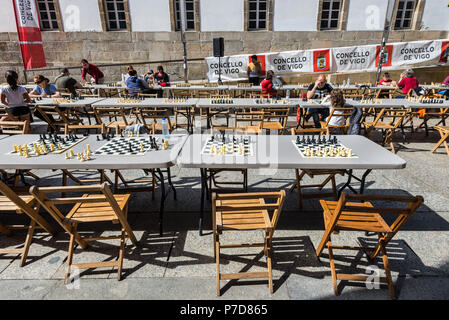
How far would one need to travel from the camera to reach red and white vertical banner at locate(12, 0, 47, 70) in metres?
10.3

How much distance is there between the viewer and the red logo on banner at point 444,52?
1019 centimetres

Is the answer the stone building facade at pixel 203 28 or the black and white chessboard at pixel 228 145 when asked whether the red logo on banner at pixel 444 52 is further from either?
the black and white chessboard at pixel 228 145

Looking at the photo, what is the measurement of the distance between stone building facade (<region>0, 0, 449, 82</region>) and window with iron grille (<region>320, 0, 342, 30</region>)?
0.04 metres

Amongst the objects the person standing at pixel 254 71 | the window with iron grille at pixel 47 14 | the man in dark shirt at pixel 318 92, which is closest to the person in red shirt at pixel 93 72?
the window with iron grille at pixel 47 14

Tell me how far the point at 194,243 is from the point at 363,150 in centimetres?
216

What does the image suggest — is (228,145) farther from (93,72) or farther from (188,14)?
(188,14)

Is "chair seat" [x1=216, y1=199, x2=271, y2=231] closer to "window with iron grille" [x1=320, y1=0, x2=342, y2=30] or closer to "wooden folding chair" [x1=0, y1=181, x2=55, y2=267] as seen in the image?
"wooden folding chair" [x1=0, y1=181, x2=55, y2=267]

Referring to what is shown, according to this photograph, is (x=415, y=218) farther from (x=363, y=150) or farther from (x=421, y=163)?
(x=421, y=163)

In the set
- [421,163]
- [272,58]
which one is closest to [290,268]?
[421,163]

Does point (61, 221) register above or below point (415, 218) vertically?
above

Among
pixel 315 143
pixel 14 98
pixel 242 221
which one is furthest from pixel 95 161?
pixel 14 98

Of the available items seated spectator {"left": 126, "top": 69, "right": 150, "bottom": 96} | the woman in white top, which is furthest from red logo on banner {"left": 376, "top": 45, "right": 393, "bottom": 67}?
the woman in white top

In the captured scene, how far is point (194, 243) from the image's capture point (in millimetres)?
2812

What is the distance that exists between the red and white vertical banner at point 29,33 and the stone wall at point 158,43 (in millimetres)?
639
